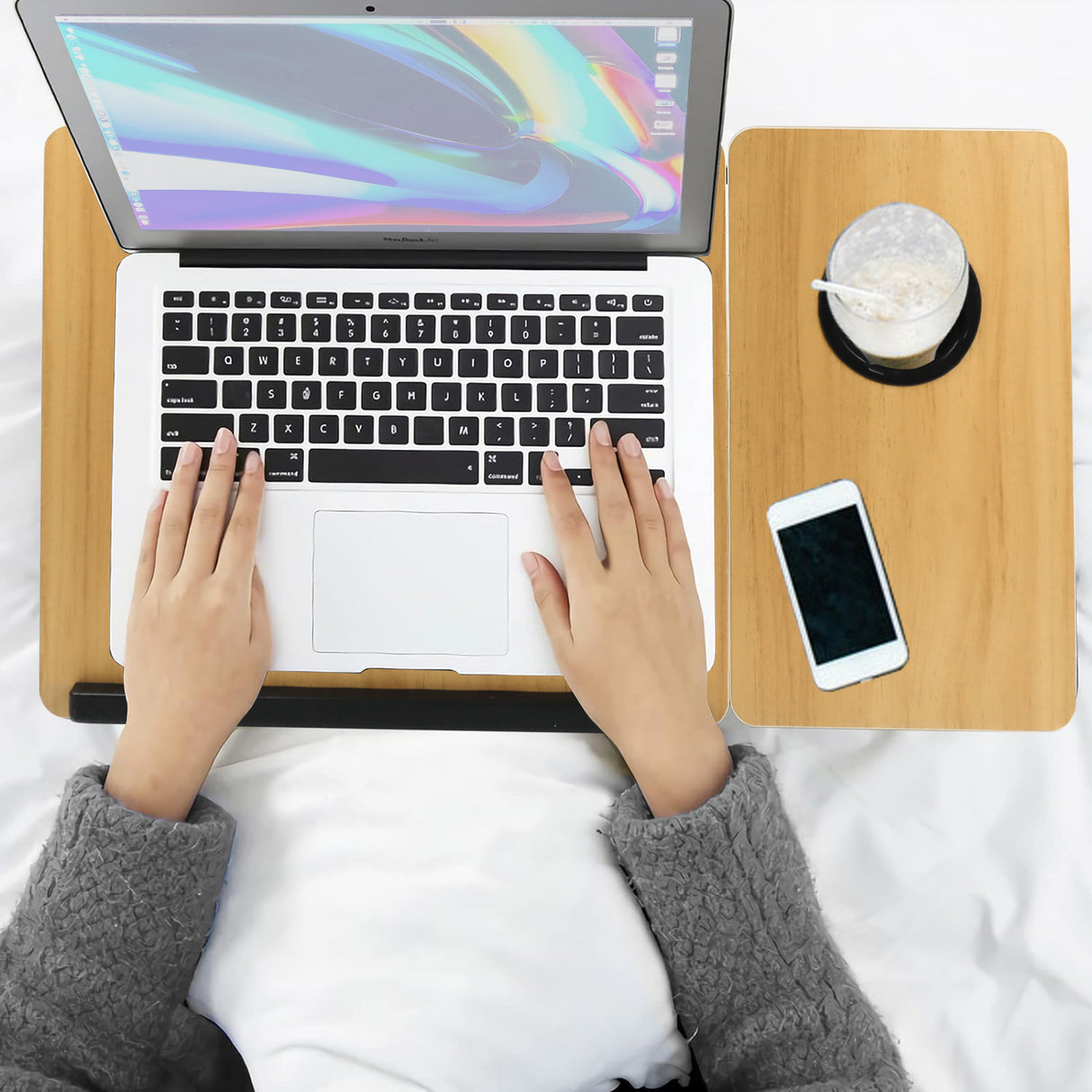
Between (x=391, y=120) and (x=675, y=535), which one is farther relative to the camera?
(x=675, y=535)

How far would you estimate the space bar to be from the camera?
2.13ft

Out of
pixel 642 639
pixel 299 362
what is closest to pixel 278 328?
pixel 299 362

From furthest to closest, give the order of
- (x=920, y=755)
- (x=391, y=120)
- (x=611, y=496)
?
(x=920, y=755) → (x=611, y=496) → (x=391, y=120)

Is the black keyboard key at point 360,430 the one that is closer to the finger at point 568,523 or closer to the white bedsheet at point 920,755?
the finger at point 568,523

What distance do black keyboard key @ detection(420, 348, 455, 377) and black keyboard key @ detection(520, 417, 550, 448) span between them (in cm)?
6

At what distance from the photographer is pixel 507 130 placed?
542 mm

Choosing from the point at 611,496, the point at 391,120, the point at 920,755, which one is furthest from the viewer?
the point at 920,755

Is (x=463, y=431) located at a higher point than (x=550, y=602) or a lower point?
higher

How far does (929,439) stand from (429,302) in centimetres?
38

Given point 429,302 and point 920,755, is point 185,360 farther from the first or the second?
point 920,755

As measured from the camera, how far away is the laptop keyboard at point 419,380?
25.6 inches

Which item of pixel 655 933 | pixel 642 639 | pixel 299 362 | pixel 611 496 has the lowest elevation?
pixel 655 933

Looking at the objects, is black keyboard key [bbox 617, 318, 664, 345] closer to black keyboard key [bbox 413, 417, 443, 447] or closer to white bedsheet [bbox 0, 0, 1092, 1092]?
black keyboard key [bbox 413, 417, 443, 447]

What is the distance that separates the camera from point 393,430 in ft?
2.14
